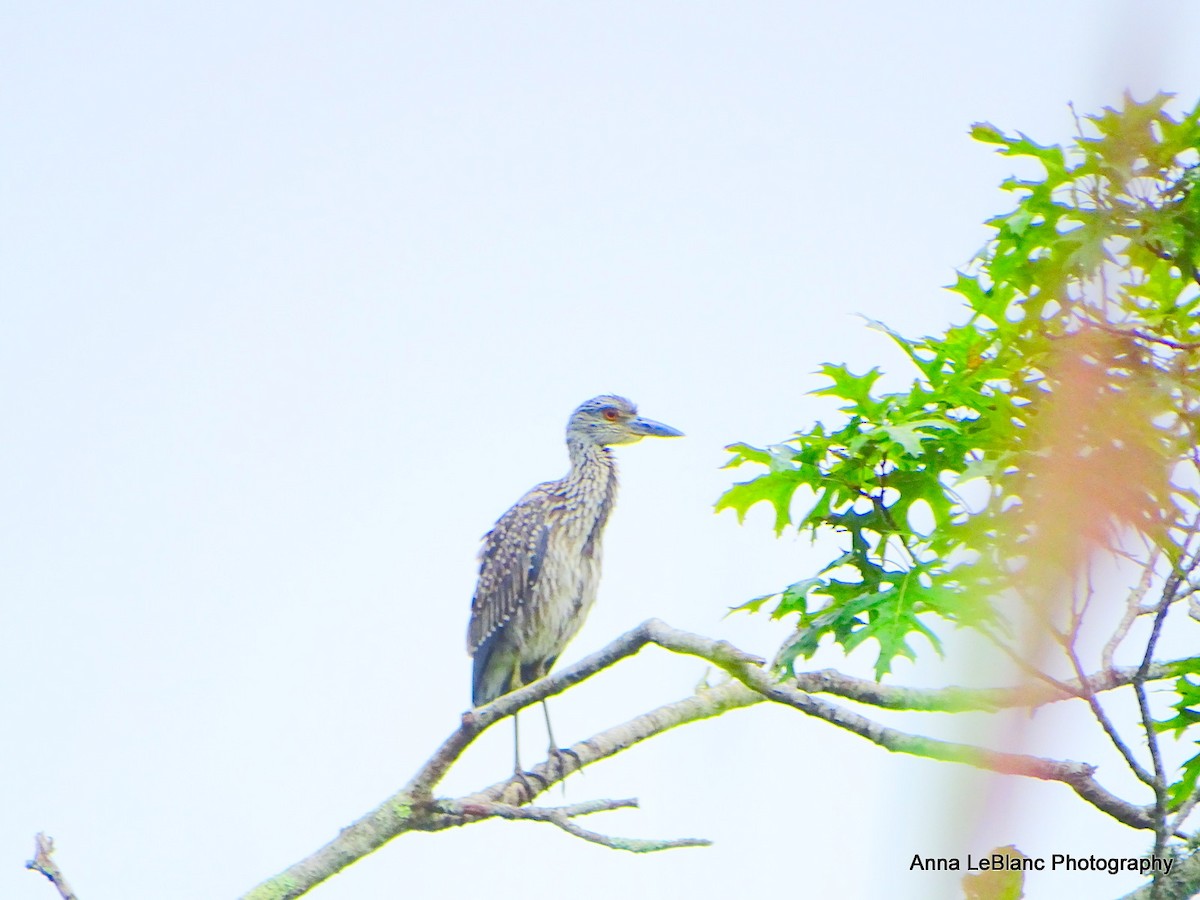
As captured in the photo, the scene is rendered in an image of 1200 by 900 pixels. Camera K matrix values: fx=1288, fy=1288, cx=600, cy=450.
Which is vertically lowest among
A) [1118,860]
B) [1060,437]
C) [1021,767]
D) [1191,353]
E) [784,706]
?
[1021,767]

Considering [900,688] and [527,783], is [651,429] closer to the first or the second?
[527,783]

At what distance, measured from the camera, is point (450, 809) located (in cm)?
480

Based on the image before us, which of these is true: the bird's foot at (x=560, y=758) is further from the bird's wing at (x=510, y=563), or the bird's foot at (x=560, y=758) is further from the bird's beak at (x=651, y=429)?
the bird's beak at (x=651, y=429)

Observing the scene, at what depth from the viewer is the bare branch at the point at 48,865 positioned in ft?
12.5

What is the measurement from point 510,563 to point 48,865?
4217 mm

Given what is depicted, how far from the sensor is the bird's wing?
779cm

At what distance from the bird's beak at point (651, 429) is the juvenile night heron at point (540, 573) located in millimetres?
93

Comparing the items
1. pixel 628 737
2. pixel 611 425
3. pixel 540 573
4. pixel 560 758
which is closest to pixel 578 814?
pixel 628 737

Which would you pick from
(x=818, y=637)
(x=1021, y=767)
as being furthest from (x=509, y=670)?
→ (x=1021, y=767)

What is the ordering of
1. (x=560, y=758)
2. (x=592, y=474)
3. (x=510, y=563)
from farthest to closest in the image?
(x=592, y=474), (x=510, y=563), (x=560, y=758)

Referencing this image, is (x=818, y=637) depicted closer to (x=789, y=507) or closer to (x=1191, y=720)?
(x=789, y=507)

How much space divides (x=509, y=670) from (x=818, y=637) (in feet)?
14.0

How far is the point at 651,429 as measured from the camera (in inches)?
329

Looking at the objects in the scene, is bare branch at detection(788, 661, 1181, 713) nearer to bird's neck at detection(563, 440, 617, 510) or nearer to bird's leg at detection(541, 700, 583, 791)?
bird's leg at detection(541, 700, 583, 791)
